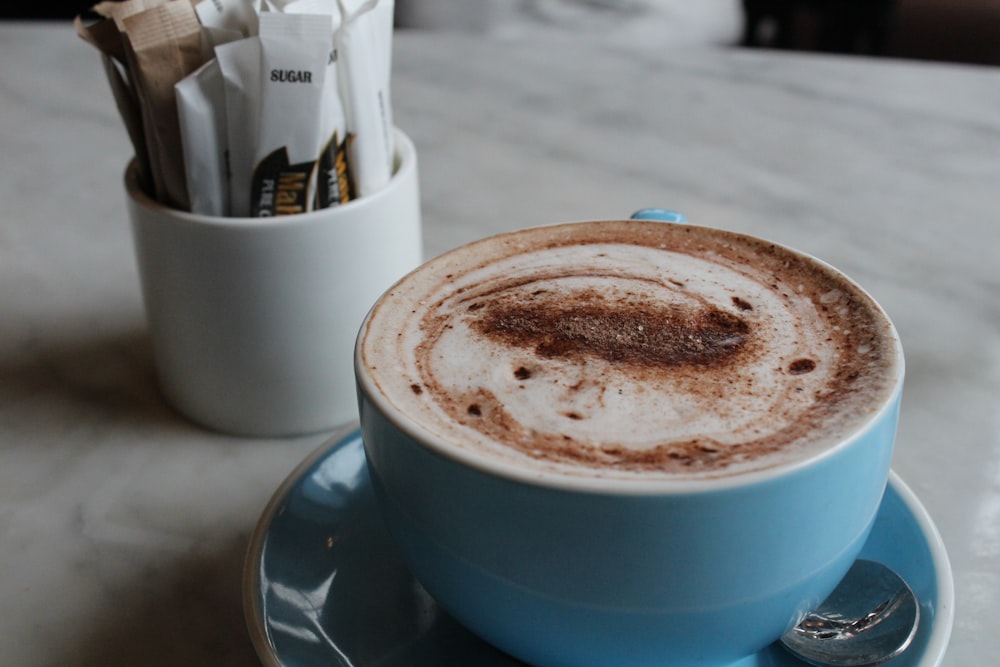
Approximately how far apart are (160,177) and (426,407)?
351 mm

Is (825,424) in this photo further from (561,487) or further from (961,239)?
(961,239)

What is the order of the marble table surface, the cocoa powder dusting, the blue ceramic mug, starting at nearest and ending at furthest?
1. the blue ceramic mug
2. the cocoa powder dusting
3. the marble table surface

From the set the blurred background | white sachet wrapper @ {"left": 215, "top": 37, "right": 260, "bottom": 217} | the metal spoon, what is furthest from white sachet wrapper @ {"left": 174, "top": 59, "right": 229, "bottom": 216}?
the blurred background

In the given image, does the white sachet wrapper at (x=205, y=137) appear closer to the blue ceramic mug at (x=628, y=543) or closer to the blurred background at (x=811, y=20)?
the blue ceramic mug at (x=628, y=543)

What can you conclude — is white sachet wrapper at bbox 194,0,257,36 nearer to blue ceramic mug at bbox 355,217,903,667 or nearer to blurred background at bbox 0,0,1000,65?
blue ceramic mug at bbox 355,217,903,667

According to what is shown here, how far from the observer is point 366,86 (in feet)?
2.53

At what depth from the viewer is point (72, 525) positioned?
738mm

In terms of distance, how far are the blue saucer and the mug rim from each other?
0.59 ft

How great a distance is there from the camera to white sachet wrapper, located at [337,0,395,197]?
75cm

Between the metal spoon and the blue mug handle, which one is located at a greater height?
the blue mug handle

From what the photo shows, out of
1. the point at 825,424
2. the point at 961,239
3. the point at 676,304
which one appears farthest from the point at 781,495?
the point at 961,239

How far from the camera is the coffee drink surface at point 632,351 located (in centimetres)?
52

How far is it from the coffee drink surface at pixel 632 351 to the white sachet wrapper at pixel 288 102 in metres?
0.14

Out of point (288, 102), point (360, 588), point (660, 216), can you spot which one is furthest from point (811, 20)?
point (360, 588)
